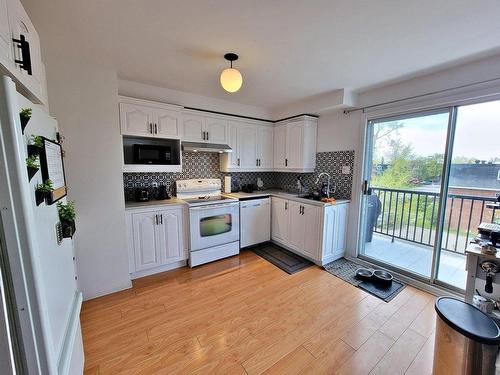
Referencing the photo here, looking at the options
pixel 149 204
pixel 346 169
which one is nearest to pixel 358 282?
pixel 346 169

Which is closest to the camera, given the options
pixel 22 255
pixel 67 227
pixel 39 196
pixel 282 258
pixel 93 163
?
pixel 22 255

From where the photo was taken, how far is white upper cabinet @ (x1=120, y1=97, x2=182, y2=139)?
2.58 m

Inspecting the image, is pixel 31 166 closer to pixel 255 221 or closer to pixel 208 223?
pixel 208 223

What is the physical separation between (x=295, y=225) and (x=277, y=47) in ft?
7.75

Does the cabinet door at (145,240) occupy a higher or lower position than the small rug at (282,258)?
higher

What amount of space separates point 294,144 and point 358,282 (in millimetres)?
2233

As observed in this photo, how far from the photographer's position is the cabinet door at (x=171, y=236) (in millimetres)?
2719

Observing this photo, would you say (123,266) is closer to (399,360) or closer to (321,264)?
(321,264)

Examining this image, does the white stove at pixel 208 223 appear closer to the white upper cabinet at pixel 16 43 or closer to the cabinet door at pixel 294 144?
the cabinet door at pixel 294 144

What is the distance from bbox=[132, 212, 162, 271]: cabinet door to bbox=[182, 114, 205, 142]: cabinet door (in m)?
1.23

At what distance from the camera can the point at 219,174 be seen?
3.79 m

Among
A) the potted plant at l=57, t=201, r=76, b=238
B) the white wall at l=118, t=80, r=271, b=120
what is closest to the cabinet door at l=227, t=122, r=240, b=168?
the white wall at l=118, t=80, r=271, b=120

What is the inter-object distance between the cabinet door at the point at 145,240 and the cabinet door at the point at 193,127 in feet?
4.03

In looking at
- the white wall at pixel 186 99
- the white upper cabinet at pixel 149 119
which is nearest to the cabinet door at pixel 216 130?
the white wall at pixel 186 99
